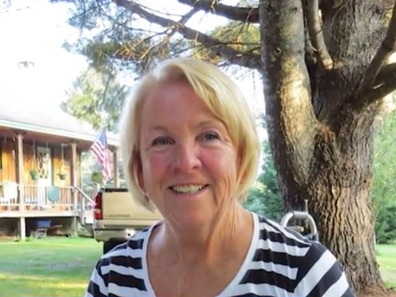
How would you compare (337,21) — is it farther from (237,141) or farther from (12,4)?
(237,141)

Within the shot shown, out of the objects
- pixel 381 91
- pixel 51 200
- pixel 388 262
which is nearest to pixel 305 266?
pixel 381 91

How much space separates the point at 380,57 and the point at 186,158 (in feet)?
4.31

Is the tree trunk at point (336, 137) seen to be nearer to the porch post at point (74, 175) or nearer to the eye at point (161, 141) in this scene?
the eye at point (161, 141)

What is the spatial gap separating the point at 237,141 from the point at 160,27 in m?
Answer: 1.57

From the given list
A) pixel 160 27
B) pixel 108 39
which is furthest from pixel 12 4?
pixel 160 27

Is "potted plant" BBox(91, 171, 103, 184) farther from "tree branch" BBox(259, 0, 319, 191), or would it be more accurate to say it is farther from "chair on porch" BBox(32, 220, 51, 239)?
"tree branch" BBox(259, 0, 319, 191)

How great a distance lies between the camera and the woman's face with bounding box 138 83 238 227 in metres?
0.65

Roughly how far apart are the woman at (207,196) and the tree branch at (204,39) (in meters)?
1.45

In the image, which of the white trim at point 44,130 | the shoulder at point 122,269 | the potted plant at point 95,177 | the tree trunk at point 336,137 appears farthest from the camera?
the white trim at point 44,130

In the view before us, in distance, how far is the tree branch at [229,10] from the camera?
2.08m

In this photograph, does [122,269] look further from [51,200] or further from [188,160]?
[51,200]

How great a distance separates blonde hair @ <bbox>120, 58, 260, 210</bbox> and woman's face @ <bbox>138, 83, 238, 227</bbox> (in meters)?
0.01

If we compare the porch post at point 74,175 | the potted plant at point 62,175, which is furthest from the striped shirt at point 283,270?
the potted plant at point 62,175

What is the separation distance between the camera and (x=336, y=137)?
6.71 ft
